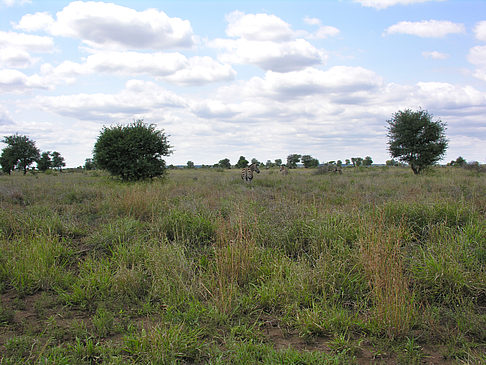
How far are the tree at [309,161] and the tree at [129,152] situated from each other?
4283 cm

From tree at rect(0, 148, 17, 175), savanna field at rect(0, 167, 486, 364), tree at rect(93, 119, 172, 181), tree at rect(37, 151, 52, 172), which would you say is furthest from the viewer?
tree at rect(37, 151, 52, 172)

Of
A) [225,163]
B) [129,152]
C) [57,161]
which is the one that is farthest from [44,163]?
[129,152]

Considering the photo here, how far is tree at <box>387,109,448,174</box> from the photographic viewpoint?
Result: 99.5ft

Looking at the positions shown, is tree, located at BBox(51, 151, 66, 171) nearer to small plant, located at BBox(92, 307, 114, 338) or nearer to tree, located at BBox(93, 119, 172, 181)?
tree, located at BBox(93, 119, 172, 181)

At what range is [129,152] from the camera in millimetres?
21750

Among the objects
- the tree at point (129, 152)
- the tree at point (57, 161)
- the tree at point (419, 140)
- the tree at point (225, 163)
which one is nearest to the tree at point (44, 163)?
the tree at point (57, 161)

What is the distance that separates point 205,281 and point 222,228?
0.89m

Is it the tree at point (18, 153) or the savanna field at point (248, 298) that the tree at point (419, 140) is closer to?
the savanna field at point (248, 298)

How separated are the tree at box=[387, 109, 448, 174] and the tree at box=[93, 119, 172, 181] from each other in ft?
72.3

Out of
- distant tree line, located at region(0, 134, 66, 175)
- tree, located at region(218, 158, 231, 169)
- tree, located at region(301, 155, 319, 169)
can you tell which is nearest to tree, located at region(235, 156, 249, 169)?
tree, located at region(218, 158, 231, 169)

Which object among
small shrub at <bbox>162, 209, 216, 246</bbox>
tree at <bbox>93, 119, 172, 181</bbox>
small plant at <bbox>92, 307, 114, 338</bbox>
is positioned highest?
tree at <bbox>93, 119, 172, 181</bbox>

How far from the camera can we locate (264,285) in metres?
4.73

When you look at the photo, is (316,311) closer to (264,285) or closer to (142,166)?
(264,285)

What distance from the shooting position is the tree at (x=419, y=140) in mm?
30322
